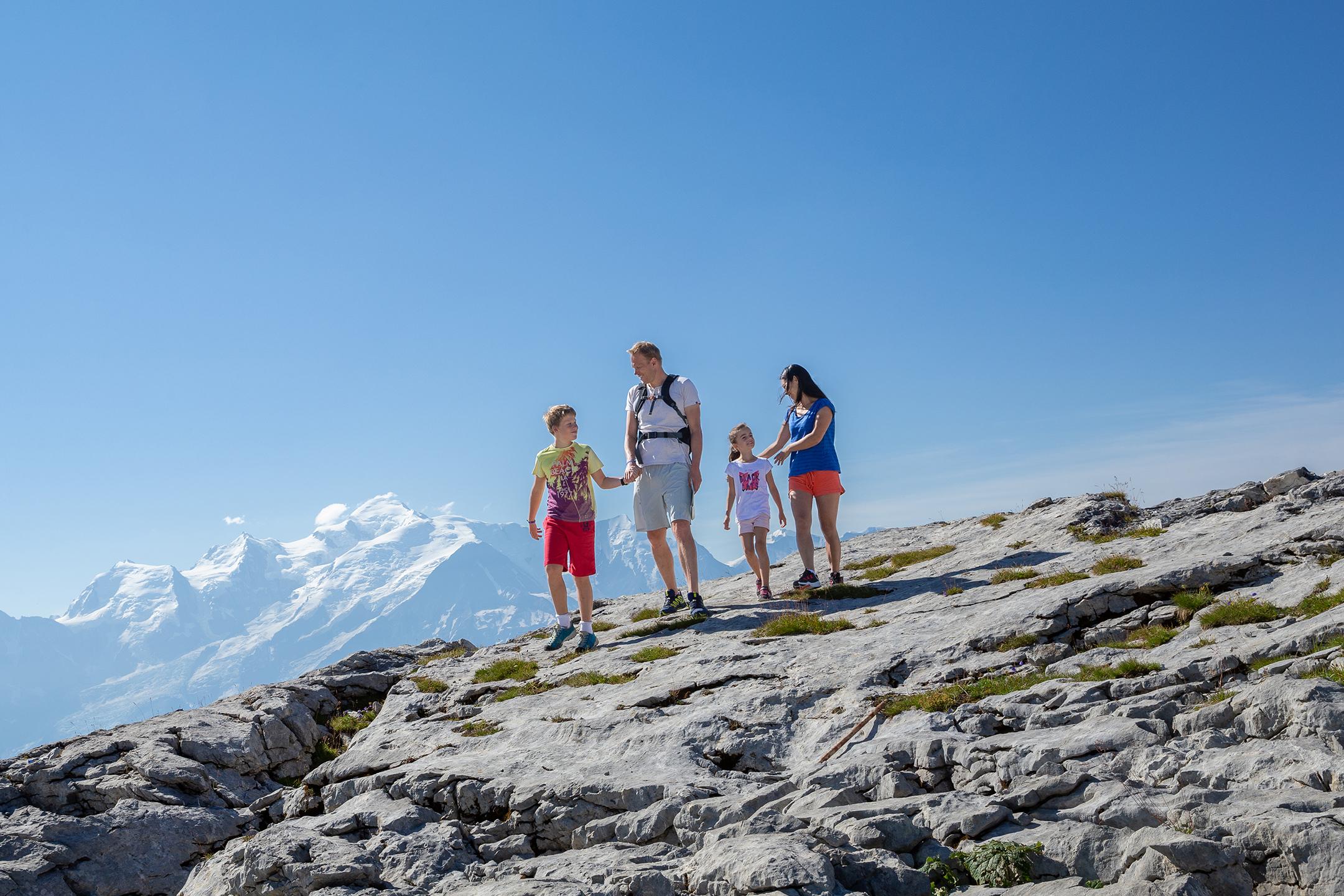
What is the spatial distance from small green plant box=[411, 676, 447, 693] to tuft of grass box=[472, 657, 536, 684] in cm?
55

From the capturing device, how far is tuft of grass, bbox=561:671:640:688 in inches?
512

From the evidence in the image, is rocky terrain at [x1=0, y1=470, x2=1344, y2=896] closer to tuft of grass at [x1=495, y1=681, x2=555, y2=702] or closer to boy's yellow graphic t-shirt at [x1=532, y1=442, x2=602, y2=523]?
tuft of grass at [x1=495, y1=681, x2=555, y2=702]

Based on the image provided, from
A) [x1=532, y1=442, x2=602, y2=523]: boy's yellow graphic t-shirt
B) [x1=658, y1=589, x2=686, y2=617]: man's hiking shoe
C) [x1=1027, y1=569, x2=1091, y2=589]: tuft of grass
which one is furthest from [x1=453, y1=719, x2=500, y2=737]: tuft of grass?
[x1=1027, y1=569, x2=1091, y2=589]: tuft of grass

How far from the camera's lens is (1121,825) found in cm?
638

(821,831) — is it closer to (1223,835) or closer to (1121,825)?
(1121,825)

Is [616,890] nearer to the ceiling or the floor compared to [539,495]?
nearer to the floor

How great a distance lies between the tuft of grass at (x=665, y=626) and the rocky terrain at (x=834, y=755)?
12cm

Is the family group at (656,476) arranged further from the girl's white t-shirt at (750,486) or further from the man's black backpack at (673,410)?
the girl's white t-shirt at (750,486)

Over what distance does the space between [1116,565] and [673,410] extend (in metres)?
7.64

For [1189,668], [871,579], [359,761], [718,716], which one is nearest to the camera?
[1189,668]

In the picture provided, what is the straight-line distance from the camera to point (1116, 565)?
13469mm

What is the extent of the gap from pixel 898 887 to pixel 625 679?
7.01m

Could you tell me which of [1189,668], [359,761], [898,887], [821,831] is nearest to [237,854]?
[359,761]

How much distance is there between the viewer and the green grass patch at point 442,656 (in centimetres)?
1845
